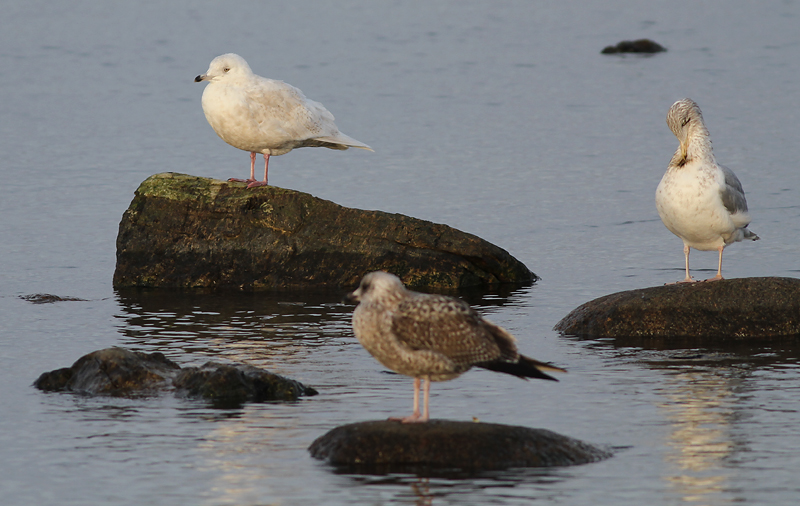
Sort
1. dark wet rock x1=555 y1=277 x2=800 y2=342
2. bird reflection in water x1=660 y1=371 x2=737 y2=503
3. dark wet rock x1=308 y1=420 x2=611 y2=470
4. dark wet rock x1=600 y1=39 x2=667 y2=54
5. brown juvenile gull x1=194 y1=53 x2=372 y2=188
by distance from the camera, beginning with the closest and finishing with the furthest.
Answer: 1. bird reflection in water x1=660 y1=371 x2=737 y2=503
2. dark wet rock x1=308 y1=420 x2=611 y2=470
3. dark wet rock x1=555 y1=277 x2=800 y2=342
4. brown juvenile gull x1=194 y1=53 x2=372 y2=188
5. dark wet rock x1=600 y1=39 x2=667 y2=54

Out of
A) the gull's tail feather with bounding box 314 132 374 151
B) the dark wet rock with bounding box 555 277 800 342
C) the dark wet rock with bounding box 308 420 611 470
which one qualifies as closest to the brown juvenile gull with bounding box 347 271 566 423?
the dark wet rock with bounding box 308 420 611 470

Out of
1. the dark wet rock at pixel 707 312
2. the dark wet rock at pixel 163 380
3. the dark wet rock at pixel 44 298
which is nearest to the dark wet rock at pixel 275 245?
the dark wet rock at pixel 44 298

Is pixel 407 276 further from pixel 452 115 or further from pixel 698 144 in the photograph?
pixel 452 115

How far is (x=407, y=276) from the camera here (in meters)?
16.7

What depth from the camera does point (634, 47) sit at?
1783 inches

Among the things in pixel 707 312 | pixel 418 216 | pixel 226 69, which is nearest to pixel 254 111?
pixel 226 69

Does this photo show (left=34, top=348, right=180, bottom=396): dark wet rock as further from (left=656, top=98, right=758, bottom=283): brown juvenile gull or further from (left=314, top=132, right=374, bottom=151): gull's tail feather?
(left=314, top=132, right=374, bottom=151): gull's tail feather

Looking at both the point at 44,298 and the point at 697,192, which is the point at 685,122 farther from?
the point at 44,298

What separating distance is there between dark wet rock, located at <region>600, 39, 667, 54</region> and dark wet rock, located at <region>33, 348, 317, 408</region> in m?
35.6

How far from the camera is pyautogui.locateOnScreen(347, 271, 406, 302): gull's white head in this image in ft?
30.7

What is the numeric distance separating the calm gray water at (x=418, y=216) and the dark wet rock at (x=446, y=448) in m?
0.17

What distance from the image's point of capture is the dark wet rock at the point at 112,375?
11.4 m

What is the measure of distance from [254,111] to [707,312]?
6.25 metres

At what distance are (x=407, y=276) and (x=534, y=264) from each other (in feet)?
7.74
